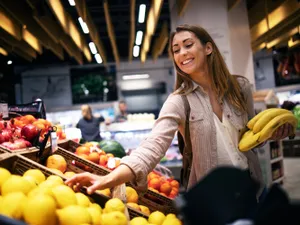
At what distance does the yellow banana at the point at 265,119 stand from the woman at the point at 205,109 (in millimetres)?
78

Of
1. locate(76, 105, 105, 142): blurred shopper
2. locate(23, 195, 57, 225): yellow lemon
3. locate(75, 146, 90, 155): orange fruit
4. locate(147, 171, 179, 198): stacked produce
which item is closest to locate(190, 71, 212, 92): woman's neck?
locate(147, 171, 179, 198): stacked produce

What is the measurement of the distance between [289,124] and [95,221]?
1.11m

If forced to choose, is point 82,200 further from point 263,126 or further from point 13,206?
point 263,126

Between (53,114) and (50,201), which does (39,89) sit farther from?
(50,201)

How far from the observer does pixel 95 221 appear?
1456 millimetres

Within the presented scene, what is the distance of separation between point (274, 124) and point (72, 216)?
109 centimetres

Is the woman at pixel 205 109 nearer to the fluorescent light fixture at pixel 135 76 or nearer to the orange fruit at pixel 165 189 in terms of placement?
the orange fruit at pixel 165 189

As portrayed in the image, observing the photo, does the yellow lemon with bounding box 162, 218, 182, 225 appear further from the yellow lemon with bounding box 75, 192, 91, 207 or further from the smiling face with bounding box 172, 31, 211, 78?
the smiling face with bounding box 172, 31, 211, 78

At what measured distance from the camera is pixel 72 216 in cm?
131

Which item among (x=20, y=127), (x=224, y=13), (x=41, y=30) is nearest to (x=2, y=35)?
(x=41, y=30)

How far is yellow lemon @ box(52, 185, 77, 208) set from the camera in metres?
1.40

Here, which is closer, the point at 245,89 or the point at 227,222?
the point at 227,222

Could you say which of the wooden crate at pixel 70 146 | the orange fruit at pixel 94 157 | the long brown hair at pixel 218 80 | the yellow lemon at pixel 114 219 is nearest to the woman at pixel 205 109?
the long brown hair at pixel 218 80

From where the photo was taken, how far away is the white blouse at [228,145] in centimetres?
194
